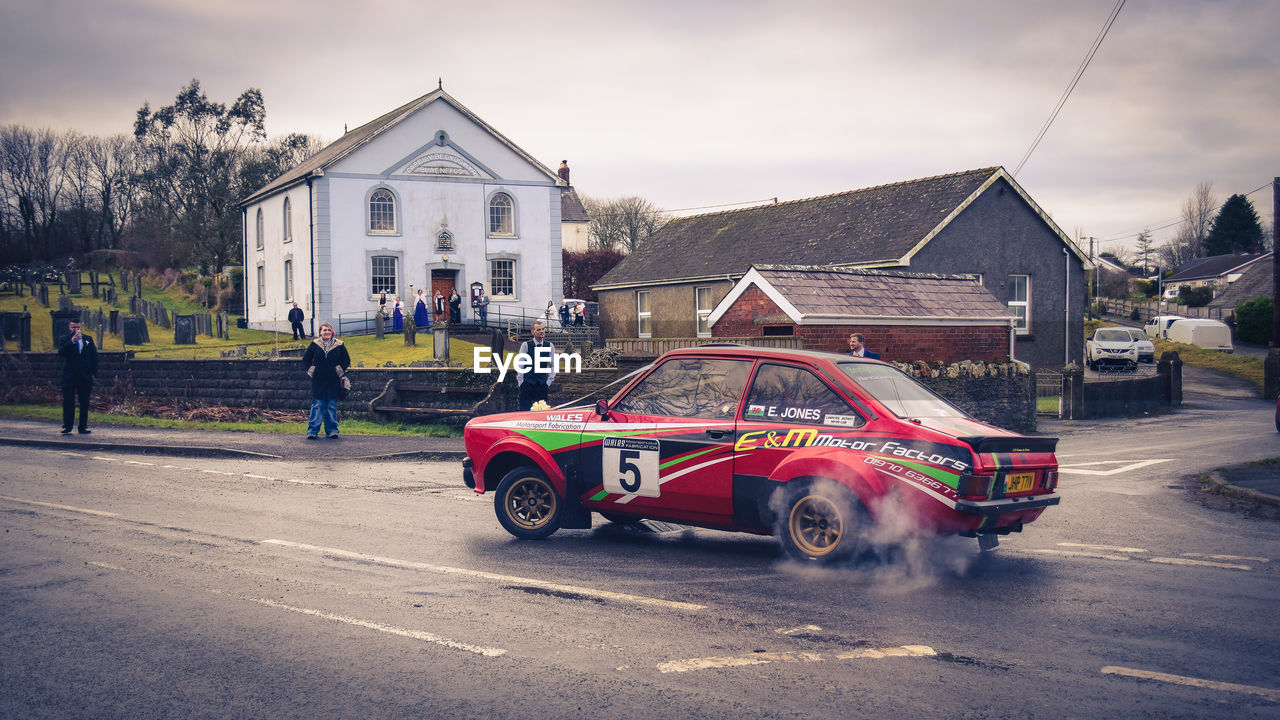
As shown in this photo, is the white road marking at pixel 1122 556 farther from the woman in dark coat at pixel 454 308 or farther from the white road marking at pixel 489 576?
the woman in dark coat at pixel 454 308

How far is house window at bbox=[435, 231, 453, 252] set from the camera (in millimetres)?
41719

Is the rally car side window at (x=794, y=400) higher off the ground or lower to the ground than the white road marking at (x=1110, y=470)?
higher

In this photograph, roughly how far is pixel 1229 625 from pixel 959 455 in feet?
5.93

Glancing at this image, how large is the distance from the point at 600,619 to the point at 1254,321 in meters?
56.8

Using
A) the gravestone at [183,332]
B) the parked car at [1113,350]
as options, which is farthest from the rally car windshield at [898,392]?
the parked car at [1113,350]

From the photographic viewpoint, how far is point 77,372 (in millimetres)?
16469

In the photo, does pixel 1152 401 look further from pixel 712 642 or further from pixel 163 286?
pixel 163 286

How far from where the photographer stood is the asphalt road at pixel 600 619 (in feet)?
14.3

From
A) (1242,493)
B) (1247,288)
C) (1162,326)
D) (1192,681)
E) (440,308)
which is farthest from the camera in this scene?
(1247,288)

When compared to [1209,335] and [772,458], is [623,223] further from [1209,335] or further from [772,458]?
[772,458]

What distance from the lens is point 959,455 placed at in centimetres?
643

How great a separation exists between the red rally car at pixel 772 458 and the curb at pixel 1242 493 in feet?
14.4

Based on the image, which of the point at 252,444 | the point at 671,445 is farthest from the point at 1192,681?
the point at 252,444

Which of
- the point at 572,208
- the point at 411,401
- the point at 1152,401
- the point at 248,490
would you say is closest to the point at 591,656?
the point at 248,490
